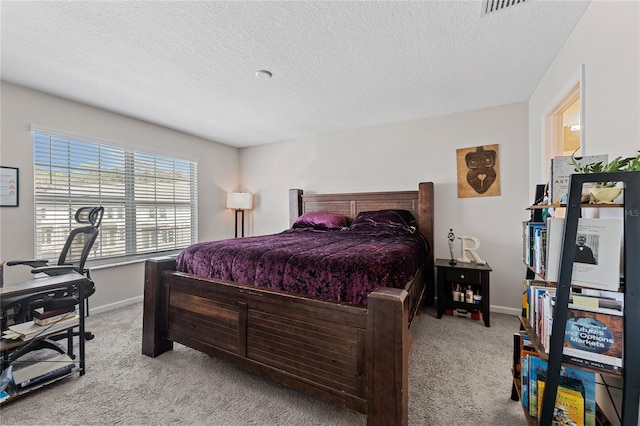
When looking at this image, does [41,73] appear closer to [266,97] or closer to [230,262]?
[266,97]

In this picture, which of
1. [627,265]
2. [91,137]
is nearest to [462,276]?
[627,265]

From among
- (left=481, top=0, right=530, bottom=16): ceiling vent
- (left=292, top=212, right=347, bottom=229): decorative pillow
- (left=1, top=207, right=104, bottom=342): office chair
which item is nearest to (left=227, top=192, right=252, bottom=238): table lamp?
(left=292, top=212, right=347, bottom=229): decorative pillow

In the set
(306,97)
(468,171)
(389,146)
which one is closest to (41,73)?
(306,97)

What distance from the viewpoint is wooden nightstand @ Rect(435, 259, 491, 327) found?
268 centimetres

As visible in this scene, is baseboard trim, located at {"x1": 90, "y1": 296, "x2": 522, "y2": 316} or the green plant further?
baseboard trim, located at {"x1": 90, "y1": 296, "x2": 522, "y2": 316}

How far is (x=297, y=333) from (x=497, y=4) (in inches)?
90.1

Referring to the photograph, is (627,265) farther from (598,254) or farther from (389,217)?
(389,217)

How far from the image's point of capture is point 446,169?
3314 millimetres

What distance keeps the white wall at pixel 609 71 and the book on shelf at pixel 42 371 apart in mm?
3491

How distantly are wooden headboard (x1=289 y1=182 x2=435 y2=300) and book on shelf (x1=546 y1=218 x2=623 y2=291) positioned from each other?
7.27 feet

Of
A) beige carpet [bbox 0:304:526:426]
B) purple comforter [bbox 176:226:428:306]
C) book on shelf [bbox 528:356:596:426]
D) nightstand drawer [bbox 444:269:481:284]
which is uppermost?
purple comforter [bbox 176:226:428:306]

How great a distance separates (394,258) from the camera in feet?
5.38

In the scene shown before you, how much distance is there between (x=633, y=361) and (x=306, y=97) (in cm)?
291

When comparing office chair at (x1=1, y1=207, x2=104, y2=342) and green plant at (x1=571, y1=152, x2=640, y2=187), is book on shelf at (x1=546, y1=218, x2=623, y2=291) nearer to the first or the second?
green plant at (x1=571, y1=152, x2=640, y2=187)
